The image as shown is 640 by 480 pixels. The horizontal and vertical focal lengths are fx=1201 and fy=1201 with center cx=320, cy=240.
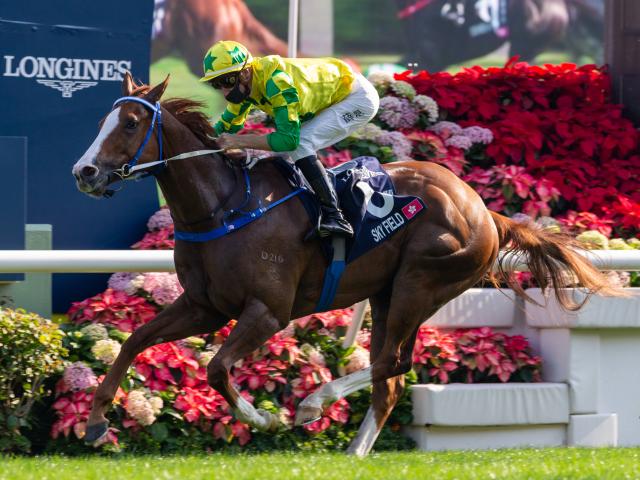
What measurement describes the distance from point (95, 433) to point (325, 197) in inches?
61.5

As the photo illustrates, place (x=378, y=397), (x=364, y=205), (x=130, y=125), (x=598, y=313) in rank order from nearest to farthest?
(x=130, y=125) < (x=364, y=205) < (x=378, y=397) < (x=598, y=313)

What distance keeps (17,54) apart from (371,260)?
2881 millimetres

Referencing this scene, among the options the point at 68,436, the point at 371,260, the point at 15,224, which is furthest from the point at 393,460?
the point at 15,224

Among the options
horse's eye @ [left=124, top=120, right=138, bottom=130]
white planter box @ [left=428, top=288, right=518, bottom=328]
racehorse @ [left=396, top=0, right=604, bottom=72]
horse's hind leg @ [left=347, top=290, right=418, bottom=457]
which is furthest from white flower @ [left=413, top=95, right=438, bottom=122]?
horse's eye @ [left=124, top=120, right=138, bottom=130]

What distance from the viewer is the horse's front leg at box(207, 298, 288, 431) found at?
5535 mm

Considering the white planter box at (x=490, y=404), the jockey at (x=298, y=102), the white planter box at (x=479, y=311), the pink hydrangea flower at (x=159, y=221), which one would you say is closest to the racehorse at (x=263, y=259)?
the jockey at (x=298, y=102)

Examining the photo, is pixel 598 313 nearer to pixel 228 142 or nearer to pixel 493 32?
pixel 228 142

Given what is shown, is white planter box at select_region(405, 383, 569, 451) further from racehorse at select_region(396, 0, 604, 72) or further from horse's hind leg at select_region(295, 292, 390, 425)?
racehorse at select_region(396, 0, 604, 72)

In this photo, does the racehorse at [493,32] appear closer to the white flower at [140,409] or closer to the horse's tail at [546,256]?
the horse's tail at [546,256]

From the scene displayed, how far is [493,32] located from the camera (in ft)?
34.2

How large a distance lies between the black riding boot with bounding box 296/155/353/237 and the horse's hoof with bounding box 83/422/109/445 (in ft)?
4.53

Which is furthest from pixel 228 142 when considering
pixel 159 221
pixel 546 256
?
pixel 159 221

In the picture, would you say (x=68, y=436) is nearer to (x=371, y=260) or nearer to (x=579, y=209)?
(x=371, y=260)

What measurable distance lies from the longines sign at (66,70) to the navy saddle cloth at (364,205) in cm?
220
